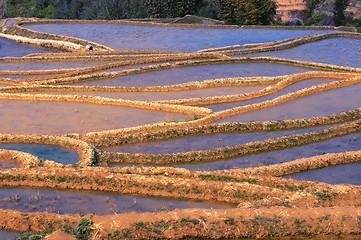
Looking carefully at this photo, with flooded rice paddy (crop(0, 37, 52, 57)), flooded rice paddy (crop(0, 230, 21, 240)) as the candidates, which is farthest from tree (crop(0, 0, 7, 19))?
flooded rice paddy (crop(0, 230, 21, 240))

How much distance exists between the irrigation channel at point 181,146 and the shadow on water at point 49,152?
5cm

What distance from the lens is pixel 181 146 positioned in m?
15.0

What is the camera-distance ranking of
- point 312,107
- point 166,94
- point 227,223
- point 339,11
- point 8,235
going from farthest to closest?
point 339,11, point 166,94, point 312,107, point 8,235, point 227,223

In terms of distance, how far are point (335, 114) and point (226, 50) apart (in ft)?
50.5

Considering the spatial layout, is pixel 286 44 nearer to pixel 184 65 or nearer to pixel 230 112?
pixel 184 65

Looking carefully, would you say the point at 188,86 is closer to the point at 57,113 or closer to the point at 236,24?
the point at 57,113

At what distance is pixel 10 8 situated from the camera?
2731 inches

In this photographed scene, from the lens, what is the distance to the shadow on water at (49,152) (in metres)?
13.8

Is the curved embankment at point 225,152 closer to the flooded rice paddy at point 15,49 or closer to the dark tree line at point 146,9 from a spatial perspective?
the flooded rice paddy at point 15,49

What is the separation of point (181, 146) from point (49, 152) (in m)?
4.03

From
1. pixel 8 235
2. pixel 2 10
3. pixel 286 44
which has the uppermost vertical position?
pixel 2 10

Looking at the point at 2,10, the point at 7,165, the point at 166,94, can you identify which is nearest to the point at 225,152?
the point at 7,165

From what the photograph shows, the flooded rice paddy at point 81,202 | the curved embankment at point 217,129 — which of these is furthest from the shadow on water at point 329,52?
the flooded rice paddy at point 81,202

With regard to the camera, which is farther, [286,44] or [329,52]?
[286,44]
